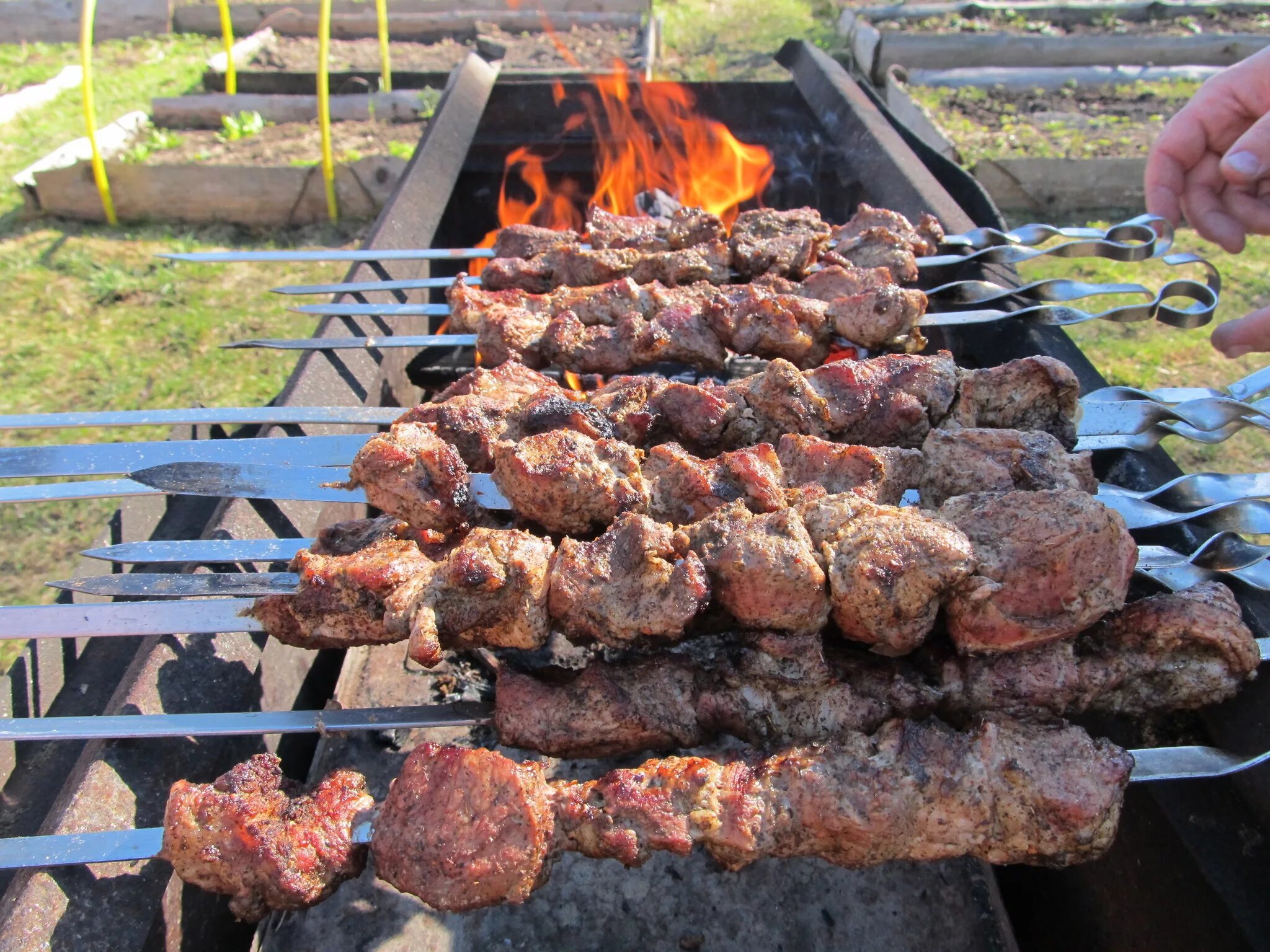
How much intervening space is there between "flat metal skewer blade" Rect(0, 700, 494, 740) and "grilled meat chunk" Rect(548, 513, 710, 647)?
404 mm

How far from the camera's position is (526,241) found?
371 centimetres

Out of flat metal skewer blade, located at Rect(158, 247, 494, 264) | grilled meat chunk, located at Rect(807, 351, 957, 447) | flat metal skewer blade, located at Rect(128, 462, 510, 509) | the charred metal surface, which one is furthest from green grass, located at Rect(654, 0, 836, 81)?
flat metal skewer blade, located at Rect(128, 462, 510, 509)

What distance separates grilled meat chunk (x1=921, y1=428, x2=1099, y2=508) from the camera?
2080mm

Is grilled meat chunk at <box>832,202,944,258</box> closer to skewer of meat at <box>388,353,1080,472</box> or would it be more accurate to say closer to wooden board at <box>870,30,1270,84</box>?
skewer of meat at <box>388,353,1080,472</box>

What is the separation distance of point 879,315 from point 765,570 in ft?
4.79

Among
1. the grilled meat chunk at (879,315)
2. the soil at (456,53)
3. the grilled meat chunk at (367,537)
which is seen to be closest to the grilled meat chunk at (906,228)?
the grilled meat chunk at (879,315)

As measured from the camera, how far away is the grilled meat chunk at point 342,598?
1.96m

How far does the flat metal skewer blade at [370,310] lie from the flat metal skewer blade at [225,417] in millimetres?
698

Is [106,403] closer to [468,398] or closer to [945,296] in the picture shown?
[468,398]

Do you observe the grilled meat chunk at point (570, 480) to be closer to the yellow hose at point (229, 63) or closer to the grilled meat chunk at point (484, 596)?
the grilled meat chunk at point (484, 596)

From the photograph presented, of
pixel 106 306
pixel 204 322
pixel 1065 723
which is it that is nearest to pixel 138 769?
pixel 1065 723

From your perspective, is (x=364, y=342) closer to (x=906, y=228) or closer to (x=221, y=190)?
(x=906, y=228)

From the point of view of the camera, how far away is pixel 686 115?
5523 millimetres

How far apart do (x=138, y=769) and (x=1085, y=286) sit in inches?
142
